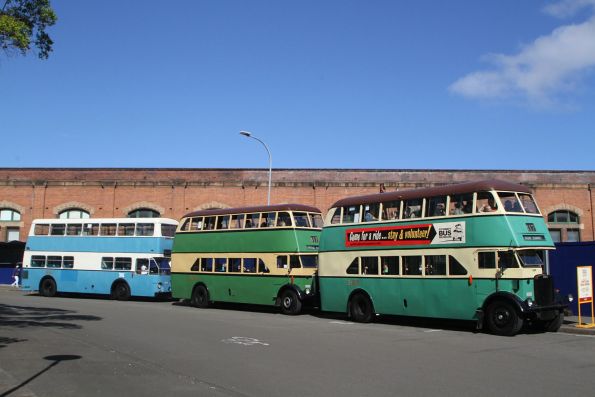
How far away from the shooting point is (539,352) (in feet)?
40.6

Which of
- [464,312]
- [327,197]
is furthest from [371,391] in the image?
[327,197]

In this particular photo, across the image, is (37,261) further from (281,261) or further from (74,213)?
(281,261)

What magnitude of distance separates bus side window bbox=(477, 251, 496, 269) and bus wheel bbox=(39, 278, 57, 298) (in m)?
24.1

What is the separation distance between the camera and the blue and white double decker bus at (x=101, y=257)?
93.7 feet

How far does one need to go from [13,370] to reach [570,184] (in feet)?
126

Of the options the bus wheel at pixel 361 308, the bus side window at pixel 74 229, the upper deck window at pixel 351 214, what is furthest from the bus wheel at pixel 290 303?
the bus side window at pixel 74 229

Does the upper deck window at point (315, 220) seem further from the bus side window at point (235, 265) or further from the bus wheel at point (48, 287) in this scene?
the bus wheel at point (48, 287)

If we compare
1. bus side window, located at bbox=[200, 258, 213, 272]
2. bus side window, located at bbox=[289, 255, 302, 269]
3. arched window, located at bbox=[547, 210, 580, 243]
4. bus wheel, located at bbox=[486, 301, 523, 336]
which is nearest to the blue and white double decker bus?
bus side window, located at bbox=[200, 258, 213, 272]

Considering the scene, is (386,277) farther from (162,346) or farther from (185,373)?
(185,373)

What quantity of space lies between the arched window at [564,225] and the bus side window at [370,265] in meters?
25.0

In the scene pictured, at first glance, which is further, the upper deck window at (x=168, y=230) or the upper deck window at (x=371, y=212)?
the upper deck window at (x=168, y=230)

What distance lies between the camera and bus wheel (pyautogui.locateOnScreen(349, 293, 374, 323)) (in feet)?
62.9

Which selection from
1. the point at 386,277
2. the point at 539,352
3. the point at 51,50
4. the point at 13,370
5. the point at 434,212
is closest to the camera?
the point at 13,370

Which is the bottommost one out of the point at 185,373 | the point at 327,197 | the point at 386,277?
the point at 185,373
